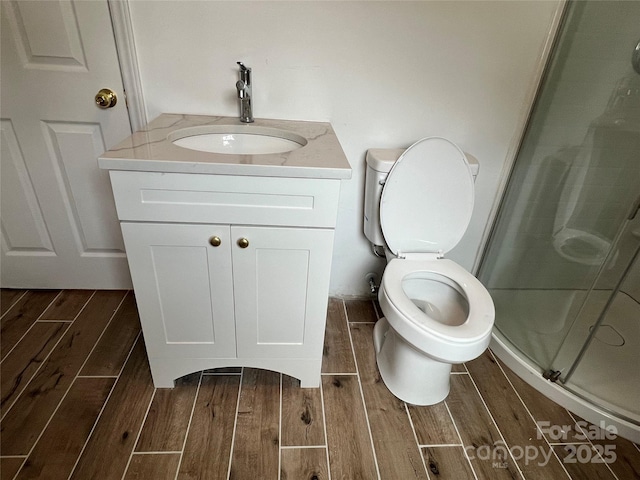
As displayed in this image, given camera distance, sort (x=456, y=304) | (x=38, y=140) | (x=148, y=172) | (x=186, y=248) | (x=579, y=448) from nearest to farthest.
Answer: (x=148, y=172) < (x=186, y=248) < (x=579, y=448) < (x=456, y=304) < (x=38, y=140)

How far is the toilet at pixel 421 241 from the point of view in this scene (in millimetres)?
1312

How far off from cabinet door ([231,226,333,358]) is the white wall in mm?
609

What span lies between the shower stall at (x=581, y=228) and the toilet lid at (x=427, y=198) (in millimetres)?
415

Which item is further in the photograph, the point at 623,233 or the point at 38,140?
the point at 38,140

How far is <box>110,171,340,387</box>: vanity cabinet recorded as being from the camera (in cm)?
101

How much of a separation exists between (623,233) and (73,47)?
212cm

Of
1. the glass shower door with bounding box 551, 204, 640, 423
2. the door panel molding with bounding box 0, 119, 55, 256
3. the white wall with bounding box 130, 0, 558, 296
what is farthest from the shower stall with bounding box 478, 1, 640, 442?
the door panel molding with bounding box 0, 119, 55, 256

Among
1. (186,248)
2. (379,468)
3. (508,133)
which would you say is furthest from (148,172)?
(508,133)

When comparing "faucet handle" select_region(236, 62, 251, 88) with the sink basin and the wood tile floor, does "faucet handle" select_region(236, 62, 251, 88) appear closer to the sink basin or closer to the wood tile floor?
the sink basin

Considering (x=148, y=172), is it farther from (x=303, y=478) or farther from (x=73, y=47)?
(x=303, y=478)

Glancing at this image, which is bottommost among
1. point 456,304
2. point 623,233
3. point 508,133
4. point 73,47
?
point 456,304

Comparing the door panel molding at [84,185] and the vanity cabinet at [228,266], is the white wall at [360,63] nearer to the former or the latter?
the door panel molding at [84,185]

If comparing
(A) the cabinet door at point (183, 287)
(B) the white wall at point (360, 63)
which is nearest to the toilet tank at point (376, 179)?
(B) the white wall at point (360, 63)

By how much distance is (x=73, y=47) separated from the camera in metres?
1.32
